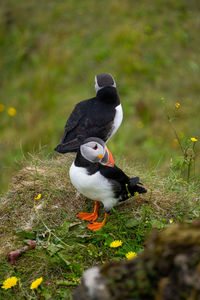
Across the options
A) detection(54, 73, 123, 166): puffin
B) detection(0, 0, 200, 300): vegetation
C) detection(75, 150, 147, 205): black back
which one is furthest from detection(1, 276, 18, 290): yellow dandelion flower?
detection(54, 73, 123, 166): puffin

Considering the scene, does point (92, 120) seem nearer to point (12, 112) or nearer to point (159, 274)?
point (159, 274)

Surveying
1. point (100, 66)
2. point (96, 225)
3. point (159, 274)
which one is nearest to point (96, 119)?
point (96, 225)

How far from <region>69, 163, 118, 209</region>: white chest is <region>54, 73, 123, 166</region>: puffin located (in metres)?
0.59

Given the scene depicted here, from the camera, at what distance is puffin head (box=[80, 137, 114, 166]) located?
314 centimetres

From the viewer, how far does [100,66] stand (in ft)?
25.6

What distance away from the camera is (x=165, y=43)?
26.5 feet

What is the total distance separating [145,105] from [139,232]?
4418 millimetres

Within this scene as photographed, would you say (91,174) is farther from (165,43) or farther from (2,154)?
(165,43)

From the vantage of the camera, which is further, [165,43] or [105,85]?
[165,43]

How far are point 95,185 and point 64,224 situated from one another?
48 cm

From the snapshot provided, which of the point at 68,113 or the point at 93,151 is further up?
the point at 93,151

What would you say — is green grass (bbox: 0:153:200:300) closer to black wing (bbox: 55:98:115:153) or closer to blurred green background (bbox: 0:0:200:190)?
black wing (bbox: 55:98:115:153)

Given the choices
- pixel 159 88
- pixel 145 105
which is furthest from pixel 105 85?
pixel 159 88

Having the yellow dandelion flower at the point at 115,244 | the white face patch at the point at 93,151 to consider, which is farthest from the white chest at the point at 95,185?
the yellow dandelion flower at the point at 115,244
